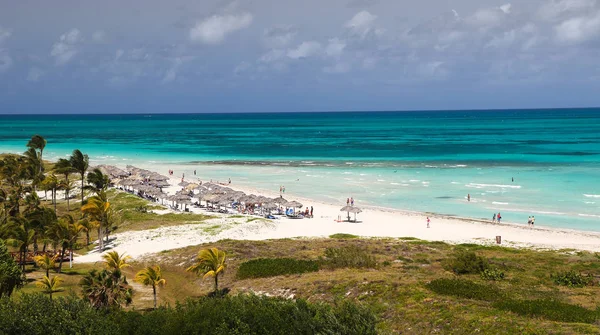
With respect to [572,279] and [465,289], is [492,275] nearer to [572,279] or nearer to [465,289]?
[572,279]

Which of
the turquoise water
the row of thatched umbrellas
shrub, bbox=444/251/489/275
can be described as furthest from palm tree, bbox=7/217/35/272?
the turquoise water

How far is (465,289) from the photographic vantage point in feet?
68.6

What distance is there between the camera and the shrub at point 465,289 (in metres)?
20.3

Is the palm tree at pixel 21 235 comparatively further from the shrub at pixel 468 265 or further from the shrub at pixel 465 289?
the shrub at pixel 468 265

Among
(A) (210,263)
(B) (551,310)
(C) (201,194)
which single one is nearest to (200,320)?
(A) (210,263)

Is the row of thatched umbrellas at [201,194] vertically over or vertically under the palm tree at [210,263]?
over

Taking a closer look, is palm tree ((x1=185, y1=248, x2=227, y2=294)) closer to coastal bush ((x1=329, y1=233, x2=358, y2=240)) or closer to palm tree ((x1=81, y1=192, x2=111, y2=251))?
palm tree ((x1=81, y1=192, x2=111, y2=251))

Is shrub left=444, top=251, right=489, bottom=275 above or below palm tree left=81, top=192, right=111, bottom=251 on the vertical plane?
below

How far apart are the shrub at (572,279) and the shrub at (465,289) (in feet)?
14.9

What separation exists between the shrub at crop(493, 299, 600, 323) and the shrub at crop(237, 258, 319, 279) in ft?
35.2

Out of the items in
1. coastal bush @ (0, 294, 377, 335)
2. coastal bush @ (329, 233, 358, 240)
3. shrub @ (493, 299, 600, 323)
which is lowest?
coastal bush @ (329, 233, 358, 240)

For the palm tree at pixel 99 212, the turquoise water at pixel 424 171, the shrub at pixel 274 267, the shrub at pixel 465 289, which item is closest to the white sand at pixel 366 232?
the palm tree at pixel 99 212

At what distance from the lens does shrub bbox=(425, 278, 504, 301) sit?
20.3m

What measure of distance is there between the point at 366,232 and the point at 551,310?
2408cm
